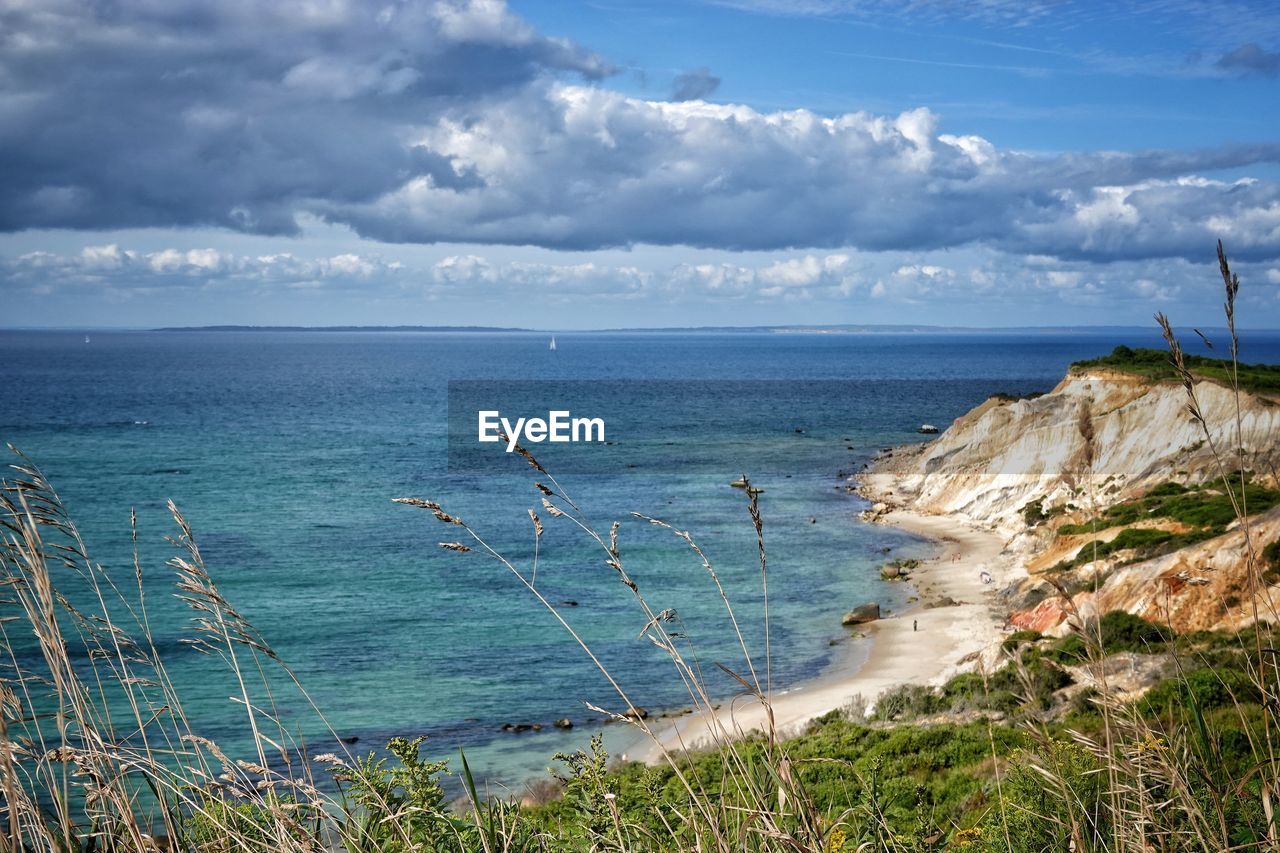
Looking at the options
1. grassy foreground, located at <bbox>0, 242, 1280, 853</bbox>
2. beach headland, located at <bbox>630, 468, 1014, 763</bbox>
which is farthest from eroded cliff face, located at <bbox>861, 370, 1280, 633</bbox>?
grassy foreground, located at <bbox>0, 242, 1280, 853</bbox>

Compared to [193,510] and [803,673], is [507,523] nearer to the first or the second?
[193,510]

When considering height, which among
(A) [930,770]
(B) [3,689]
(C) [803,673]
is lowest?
(C) [803,673]

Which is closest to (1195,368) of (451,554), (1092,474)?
(1092,474)

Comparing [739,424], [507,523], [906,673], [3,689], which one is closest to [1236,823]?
[3,689]

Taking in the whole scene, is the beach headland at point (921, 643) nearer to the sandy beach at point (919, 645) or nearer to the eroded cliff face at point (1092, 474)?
the sandy beach at point (919, 645)

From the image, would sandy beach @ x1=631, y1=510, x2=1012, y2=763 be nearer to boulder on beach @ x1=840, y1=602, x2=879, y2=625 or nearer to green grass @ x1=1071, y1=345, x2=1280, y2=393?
boulder on beach @ x1=840, y1=602, x2=879, y2=625

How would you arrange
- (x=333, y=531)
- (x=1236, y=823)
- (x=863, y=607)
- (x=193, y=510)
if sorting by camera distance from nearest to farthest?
(x=1236, y=823) → (x=863, y=607) → (x=333, y=531) → (x=193, y=510)
